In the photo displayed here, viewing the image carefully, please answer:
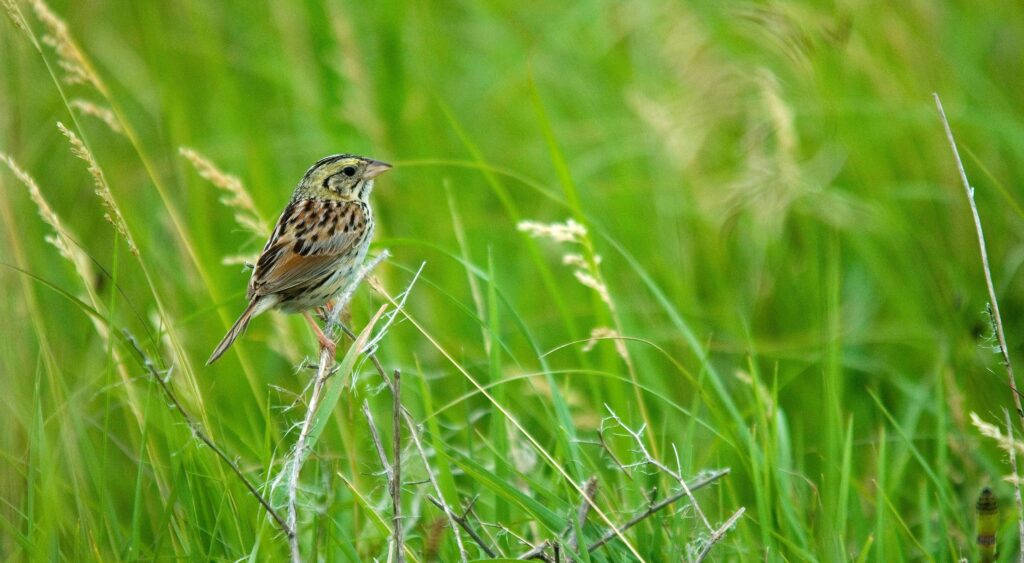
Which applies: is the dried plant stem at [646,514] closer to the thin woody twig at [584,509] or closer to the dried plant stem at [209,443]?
the thin woody twig at [584,509]

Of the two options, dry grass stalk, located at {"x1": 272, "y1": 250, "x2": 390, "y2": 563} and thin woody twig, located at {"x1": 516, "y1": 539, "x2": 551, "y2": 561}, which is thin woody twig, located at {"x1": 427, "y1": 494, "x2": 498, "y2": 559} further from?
dry grass stalk, located at {"x1": 272, "y1": 250, "x2": 390, "y2": 563}

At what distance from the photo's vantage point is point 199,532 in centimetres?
262

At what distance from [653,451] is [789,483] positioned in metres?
0.44

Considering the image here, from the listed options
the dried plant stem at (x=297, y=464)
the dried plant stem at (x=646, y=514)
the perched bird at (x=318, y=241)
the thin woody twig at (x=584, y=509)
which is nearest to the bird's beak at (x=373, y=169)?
the perched bird at (x=318, y=241)

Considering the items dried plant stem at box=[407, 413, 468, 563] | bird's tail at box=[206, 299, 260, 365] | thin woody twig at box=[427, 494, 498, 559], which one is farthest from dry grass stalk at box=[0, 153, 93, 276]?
thin woody twig at box=[427, 494, 498, 559]

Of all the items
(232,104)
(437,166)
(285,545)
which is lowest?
(285,545)

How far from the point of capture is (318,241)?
11.9 ft

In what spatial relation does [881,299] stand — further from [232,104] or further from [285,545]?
[232,104]

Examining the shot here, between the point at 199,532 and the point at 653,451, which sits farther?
the point at 653,451

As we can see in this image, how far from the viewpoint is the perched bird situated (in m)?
3.45

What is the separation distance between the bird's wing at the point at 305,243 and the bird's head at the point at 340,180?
54mm

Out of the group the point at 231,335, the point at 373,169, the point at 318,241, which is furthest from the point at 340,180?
the point at 231,335

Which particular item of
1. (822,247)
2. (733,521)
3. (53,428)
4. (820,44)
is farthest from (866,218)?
(53,428)

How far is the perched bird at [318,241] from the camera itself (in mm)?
3445
